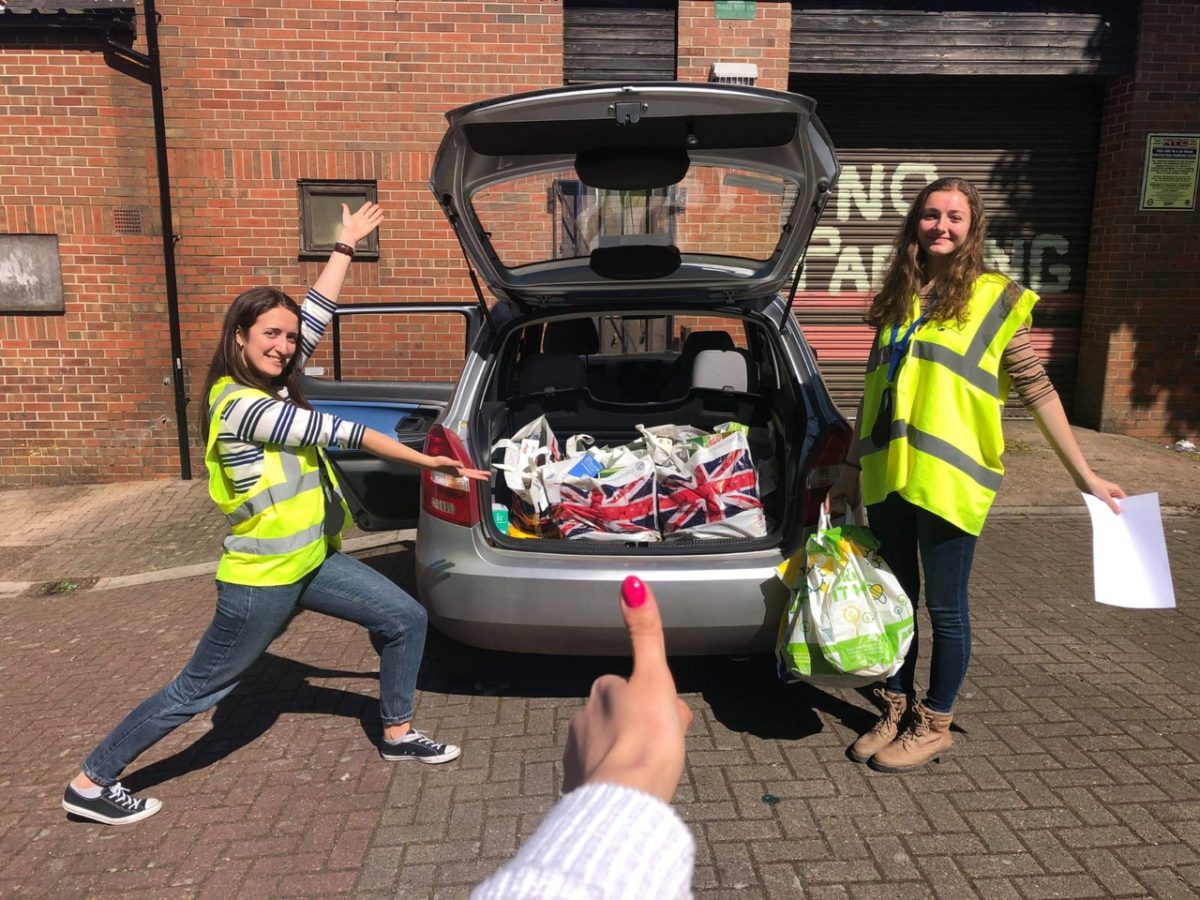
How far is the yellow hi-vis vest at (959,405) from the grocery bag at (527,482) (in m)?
1.40

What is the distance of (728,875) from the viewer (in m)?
2.57

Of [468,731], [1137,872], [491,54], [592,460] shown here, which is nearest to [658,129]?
[592,460]

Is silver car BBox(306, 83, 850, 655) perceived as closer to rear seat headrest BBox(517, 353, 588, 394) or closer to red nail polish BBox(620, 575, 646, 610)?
rear seat headrest BBox(517, 353, 588, 394)

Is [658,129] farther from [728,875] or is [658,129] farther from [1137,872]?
[1137,872]

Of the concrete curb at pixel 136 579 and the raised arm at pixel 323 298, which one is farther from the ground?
the raised arm at pixel 323 298

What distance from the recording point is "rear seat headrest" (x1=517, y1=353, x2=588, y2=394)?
4.39m

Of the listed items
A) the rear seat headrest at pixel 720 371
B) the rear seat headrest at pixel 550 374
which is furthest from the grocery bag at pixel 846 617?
the rear seat headrest at pixel 550 374

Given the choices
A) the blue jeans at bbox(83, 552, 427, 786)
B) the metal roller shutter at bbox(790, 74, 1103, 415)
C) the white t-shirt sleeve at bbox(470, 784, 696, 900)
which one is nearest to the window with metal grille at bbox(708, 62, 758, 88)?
the metal roller shutter at bbox(790, 74, 1103, 415)

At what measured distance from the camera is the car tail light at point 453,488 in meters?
3.34

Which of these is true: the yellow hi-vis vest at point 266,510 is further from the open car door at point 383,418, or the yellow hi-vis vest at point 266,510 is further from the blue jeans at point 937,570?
the blue jeans at point 937,570

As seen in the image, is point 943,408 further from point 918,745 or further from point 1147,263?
point 1147,263

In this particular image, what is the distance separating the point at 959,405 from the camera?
285 cm

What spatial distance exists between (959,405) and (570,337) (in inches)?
96.8

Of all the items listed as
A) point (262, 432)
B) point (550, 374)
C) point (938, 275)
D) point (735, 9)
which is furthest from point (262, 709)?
point (735, 9)
